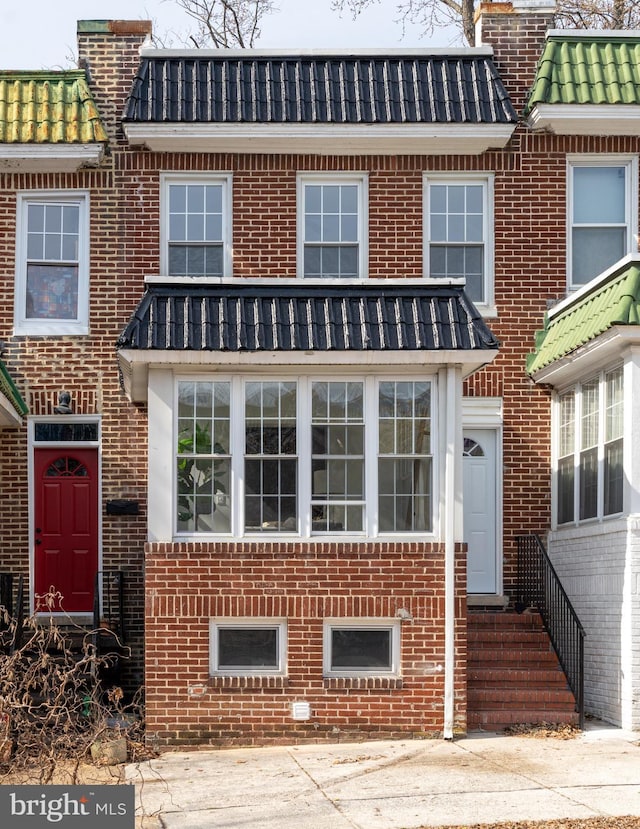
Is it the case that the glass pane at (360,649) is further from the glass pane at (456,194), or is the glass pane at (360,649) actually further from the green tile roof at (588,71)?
the green tile roof at (588,71)

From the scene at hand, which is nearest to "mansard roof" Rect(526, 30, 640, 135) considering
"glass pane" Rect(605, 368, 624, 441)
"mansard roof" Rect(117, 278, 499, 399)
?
"glass pane" Rect(605, 368, 624, 441)

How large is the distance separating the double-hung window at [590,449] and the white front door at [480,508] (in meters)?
0.84

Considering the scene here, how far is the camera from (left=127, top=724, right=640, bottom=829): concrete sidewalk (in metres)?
9.20

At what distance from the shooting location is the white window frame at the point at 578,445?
13781mm

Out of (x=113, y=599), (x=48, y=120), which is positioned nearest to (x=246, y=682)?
(x=113, y=599)

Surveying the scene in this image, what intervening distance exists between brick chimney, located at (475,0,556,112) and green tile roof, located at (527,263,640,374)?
3.21 metres

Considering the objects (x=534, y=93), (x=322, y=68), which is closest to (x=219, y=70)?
(x=322, y=68)

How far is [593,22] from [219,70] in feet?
40.6

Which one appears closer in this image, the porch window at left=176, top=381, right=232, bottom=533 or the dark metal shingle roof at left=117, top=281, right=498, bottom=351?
the dark metal shingle roof at left=117, top=281, right=498, bottom=351

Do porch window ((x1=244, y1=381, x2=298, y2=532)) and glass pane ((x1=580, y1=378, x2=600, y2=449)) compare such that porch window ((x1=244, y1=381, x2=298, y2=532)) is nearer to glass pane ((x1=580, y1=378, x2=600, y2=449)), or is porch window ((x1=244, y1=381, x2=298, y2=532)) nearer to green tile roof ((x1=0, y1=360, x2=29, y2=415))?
green tile roof ((x1=0, y1=360, x2=29, y2=415))

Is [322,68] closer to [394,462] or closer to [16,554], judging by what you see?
[394,462]

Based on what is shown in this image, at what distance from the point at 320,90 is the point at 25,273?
4.38 metres

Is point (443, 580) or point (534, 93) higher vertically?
point (534, 93)

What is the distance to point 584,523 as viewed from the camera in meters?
14.4
